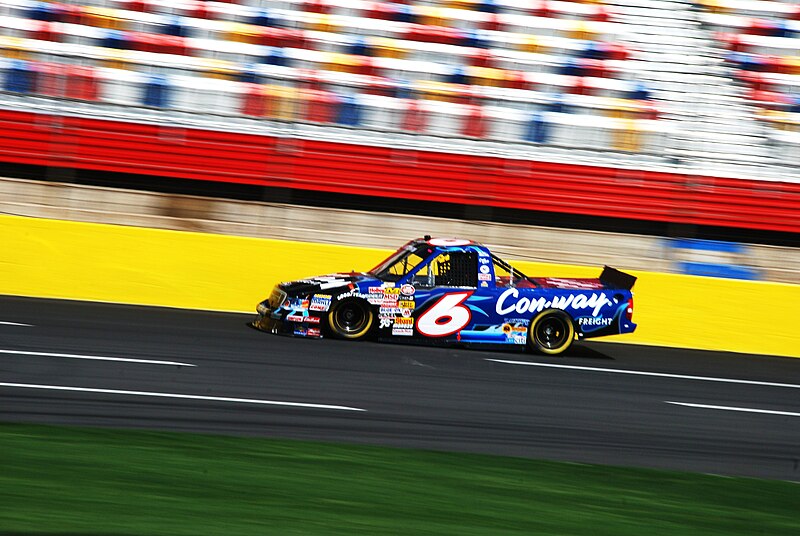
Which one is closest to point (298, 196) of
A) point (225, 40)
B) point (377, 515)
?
point (225, 40)

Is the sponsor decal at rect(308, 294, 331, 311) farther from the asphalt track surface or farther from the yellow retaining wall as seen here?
the yellow retaining wall

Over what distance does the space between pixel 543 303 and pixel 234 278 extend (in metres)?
4.39

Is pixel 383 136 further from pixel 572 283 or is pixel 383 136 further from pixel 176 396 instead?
pixel 176 396

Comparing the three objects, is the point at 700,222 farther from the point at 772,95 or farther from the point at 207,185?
the point at 207,185

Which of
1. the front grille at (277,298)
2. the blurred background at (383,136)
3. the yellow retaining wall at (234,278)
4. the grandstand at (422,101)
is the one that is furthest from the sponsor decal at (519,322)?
the grandstand at (422,101)

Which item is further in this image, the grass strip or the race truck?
the race truck

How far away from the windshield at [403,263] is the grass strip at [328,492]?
5.05 meters

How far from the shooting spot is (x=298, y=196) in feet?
56.3

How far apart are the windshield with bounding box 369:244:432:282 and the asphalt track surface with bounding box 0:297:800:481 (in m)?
0.94

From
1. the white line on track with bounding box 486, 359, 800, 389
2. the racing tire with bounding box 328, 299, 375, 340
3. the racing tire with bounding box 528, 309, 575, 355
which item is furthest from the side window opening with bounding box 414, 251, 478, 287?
the white line on track with bounding box 486, 359, 800, 389

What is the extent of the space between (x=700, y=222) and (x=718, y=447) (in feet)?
29.1

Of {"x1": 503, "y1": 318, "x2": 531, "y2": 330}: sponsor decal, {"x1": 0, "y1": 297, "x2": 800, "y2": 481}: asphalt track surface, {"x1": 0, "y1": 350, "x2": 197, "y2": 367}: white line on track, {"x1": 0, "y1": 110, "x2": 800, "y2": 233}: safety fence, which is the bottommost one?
{"x1": 0, "y1": 350, "x2": 197, "y2": 367}: white line on track

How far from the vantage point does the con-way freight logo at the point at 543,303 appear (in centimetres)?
1265

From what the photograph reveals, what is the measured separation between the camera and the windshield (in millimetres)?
12625
